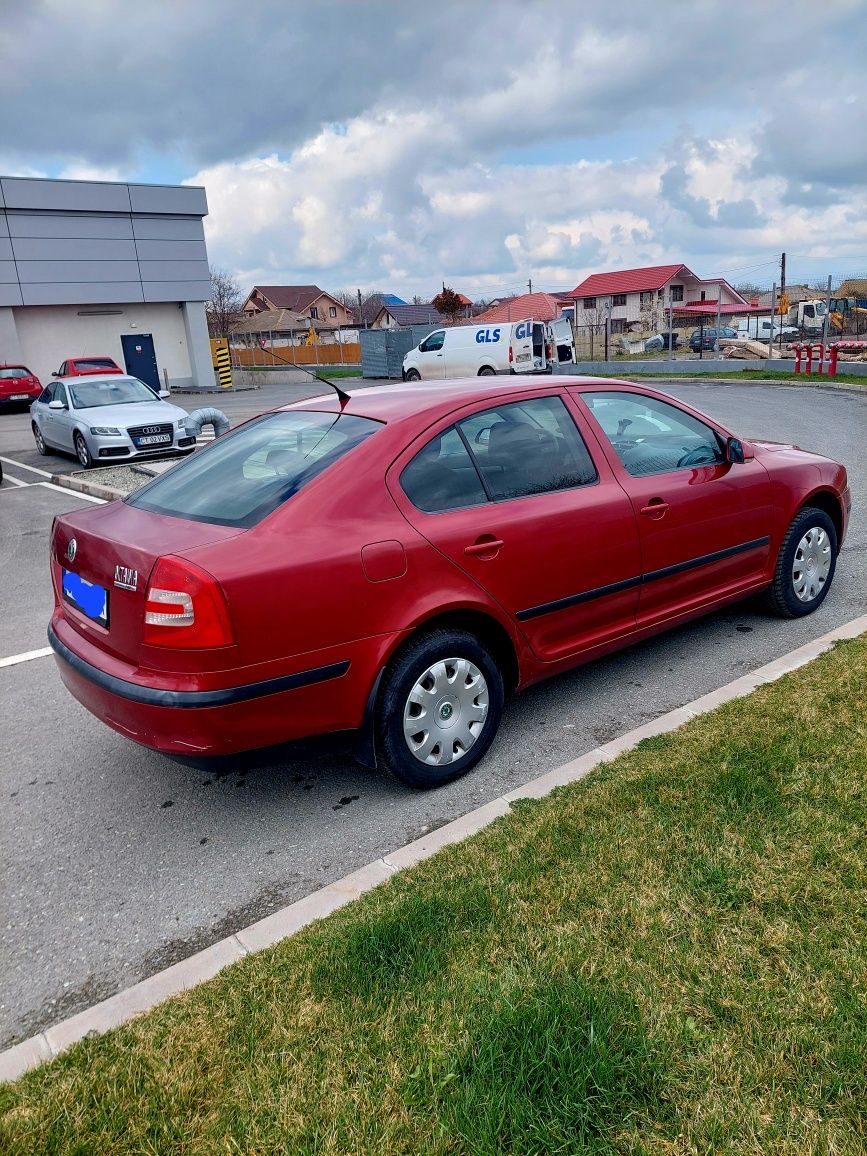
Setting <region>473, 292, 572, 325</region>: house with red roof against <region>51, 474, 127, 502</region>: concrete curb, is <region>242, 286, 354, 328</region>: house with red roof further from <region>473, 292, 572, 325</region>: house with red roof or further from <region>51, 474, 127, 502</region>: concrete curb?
<region>51, 474, 127, 502</region>: concrete curb

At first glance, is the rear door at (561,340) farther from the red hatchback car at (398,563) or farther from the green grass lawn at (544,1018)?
the green grass lawn at (544,1018)

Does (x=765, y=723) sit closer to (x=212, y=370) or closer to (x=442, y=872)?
(x=442, y=872)

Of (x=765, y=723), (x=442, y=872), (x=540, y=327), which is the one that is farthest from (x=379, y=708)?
(x=540, y=327)

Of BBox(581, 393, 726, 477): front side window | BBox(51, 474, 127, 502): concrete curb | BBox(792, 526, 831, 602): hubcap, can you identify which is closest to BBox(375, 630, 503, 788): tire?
BBox(581, 393, 726, 477): front side window

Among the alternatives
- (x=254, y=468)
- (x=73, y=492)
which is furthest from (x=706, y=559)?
(x=73, y=492)

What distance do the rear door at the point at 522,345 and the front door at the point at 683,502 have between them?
2160 centimetres

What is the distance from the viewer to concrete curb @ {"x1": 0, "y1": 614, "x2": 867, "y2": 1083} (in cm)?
235

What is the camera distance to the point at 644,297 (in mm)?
60906

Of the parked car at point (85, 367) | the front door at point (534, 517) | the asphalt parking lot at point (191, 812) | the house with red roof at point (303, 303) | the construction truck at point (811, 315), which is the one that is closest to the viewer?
the asphalt parking lot at point (191, 812)

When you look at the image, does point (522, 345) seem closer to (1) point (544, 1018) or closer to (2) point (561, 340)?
(2) point (561, 340)

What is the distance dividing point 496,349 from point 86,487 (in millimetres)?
16561

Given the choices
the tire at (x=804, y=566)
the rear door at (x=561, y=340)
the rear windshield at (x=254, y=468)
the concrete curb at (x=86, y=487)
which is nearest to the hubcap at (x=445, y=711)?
the rear windshield at (x=254, y=468)

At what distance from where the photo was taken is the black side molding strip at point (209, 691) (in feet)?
9.85

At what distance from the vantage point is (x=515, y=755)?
12.9 ft
